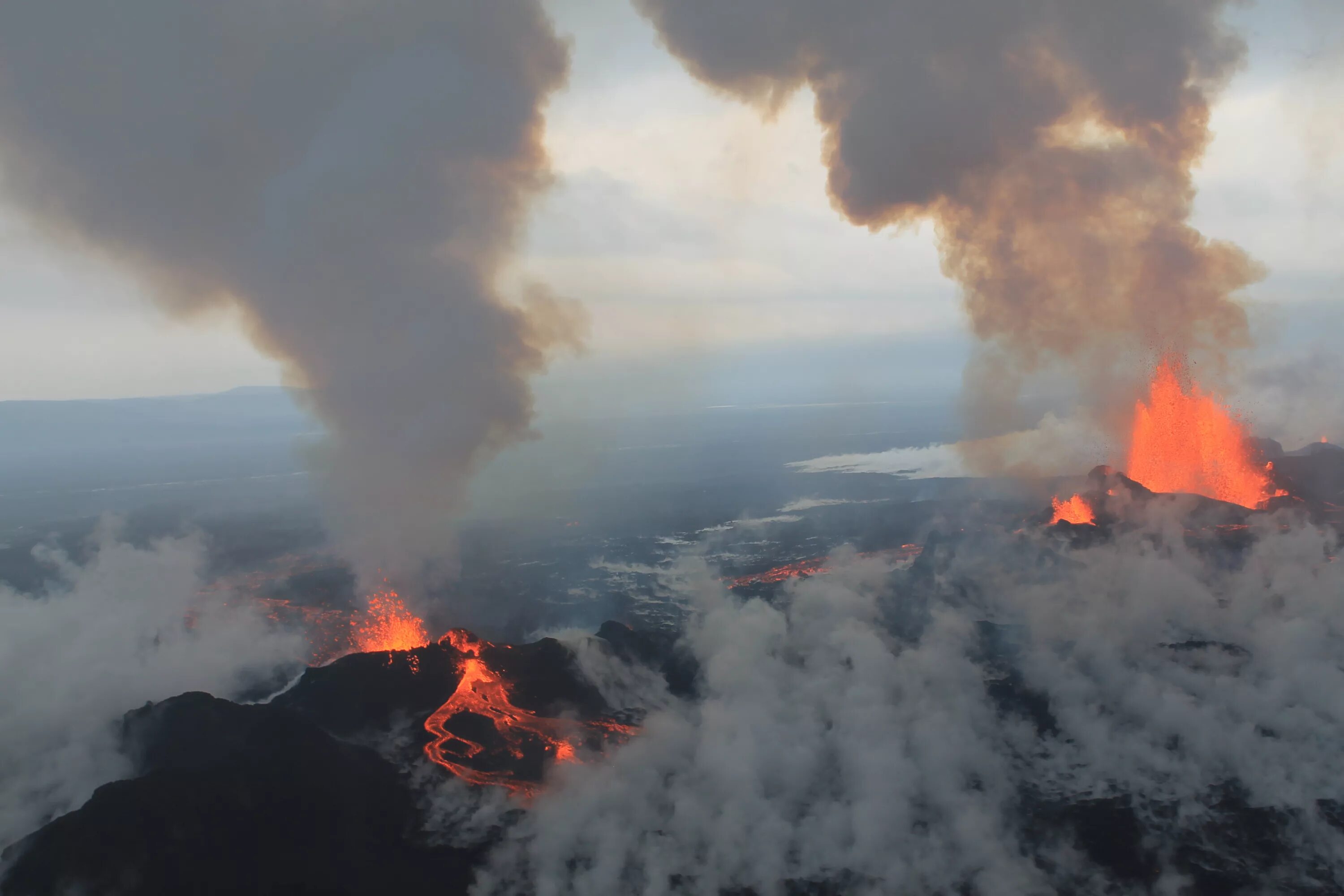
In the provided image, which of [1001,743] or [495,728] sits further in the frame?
[1001,743]

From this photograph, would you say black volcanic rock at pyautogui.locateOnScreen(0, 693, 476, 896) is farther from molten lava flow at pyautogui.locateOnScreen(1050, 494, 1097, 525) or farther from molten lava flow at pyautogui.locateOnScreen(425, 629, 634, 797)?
molten lava flow at pyautogui.locateOnScreen(1050, 494, 1097, 525)

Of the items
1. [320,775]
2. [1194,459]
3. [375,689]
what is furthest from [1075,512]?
[320,775]

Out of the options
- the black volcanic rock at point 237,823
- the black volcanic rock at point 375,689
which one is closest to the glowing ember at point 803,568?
the black volcanic rock at point 375,689

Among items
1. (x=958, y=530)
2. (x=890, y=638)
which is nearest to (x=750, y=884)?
Result: (x=890, y=638)

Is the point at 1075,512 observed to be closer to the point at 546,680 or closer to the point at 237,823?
the point at 546,680

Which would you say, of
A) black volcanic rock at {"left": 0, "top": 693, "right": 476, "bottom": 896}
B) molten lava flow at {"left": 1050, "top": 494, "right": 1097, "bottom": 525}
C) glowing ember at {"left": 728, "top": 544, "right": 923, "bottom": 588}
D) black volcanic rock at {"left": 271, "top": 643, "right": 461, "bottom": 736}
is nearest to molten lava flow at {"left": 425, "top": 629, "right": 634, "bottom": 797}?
black volcanic rock at {"left": 271, "top": 643, "right": 461, "bottom": 736}

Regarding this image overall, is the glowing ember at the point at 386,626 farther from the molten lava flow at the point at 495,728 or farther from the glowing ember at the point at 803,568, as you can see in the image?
the glowing ember at the point at 803,568
